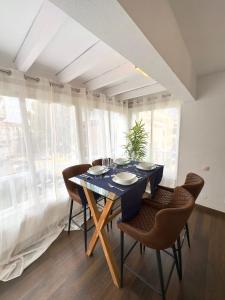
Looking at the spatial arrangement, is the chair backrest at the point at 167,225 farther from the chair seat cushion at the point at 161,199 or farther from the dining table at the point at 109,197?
the chair seat cushion at the point at 161,199

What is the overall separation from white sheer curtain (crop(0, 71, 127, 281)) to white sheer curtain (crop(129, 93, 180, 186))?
135 centimetres

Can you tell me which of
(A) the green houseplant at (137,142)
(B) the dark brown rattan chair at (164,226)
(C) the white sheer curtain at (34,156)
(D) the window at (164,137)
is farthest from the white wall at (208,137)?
(C) the white sheer curtain at (34,156)

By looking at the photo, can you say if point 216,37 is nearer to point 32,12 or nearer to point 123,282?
point 32,12

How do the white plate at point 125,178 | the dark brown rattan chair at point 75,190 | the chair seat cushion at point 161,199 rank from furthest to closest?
the dark brown rattan chair at point 75,190 → the chair seat cushion at point 161,199 → the white plate at point 125,178

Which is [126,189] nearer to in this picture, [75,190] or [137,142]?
[75,190]

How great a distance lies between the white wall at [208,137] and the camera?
7.65 ft

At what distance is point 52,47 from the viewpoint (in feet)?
4.95

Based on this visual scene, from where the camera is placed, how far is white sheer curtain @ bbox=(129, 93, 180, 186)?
115 inches

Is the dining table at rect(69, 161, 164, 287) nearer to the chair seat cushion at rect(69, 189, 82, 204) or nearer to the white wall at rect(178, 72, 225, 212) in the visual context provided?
the chair seat cushion at rect(69, 189, 82, 204)

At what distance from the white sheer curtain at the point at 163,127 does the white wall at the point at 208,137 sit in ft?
0.83

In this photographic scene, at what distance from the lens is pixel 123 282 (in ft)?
4.67

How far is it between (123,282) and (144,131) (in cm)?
269

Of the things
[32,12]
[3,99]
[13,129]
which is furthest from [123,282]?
[32,12]

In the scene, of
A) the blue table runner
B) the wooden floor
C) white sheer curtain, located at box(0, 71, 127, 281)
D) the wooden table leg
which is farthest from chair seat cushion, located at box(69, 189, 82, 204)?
the wooden floor
